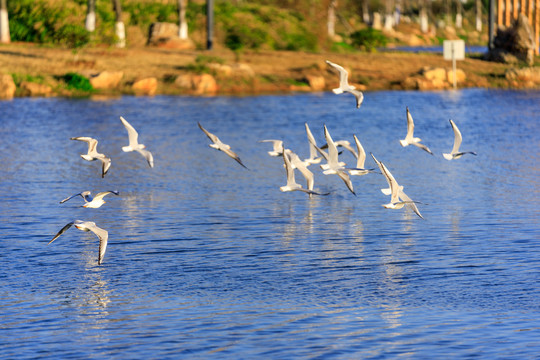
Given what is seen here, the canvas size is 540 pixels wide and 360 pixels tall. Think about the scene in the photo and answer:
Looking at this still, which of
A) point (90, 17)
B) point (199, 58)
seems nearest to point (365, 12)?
point (90, 17)

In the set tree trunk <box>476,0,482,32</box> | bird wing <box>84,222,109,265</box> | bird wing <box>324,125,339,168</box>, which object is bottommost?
tree trunk <box>476,0,482,32</box>

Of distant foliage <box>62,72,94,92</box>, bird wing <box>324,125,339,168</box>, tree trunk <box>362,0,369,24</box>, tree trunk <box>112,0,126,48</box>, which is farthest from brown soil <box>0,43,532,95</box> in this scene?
tree trunk <box>362,0,369,24</box>

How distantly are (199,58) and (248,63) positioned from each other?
4740 millimetres

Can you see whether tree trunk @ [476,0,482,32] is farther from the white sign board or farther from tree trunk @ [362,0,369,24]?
the white sign board

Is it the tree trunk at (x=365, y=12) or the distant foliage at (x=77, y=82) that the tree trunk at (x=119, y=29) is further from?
the tree trunk at (x=365, y=12)

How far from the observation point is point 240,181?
3219cm

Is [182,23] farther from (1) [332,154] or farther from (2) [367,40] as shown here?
(1) [332,154]

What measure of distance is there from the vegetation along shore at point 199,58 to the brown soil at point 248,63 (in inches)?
2.6

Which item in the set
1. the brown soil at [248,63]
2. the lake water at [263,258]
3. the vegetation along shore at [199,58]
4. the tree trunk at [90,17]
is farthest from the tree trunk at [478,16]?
the lake water at [263,258]

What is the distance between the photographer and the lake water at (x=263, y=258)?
620 inches

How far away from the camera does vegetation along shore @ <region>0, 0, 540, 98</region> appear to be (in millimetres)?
60438

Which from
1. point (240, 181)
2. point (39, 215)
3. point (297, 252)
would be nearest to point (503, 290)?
point (297, 252)

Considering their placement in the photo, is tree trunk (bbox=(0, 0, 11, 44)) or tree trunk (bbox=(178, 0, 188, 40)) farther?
tree trunk (bbox=(178, 0, 188, 40))

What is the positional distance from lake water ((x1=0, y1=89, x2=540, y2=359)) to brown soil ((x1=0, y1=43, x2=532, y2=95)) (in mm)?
20150
